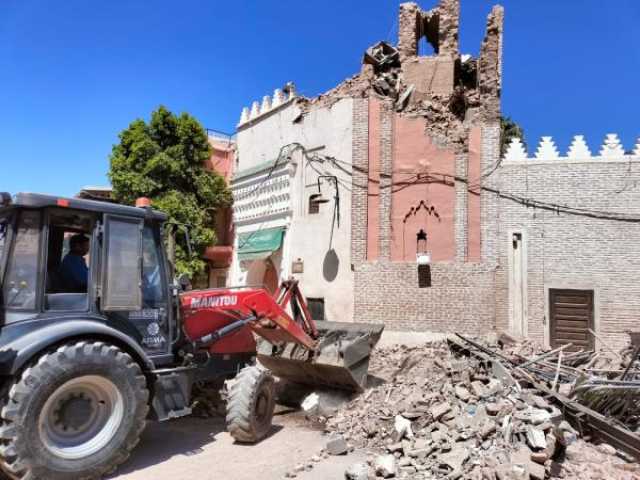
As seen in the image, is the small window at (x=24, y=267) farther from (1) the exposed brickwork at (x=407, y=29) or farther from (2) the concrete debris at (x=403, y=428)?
(1) the exposed brickwork at (x=407, y=29)

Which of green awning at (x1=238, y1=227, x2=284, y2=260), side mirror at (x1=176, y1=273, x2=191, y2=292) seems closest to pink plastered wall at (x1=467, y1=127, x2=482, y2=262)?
green awning at (x1=238, y1=227, x2=284, y2=260)

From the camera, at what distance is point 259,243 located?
17.5 meters

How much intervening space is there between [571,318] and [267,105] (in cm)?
1120

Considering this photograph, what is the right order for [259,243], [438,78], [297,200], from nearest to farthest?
[438,78], [297,200], [259,243]

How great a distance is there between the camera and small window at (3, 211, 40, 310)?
532cm

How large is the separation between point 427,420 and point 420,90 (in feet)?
35.6

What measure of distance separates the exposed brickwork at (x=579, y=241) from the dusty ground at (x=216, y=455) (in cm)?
784

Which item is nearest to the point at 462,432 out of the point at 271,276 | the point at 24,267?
the point at 24,267

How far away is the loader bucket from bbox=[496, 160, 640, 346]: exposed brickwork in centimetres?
581

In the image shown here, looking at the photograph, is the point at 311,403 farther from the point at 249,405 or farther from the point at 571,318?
the point at 571,318

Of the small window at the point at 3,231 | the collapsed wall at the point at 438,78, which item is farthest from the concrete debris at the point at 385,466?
the collapsed wall at the point at 438,78

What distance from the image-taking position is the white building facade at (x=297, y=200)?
1490cm

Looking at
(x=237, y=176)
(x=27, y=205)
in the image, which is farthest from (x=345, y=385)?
A: (x=237, y=176)

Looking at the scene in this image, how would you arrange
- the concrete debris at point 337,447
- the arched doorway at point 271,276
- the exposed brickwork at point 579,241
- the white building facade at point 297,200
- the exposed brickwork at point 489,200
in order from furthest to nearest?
the arched doorway at point 271,276, the white building facade at point 297,200, the exposed brickwork at point 489,200, the exposed brickwork at point 579,241, the concrete debris at point 337,447
